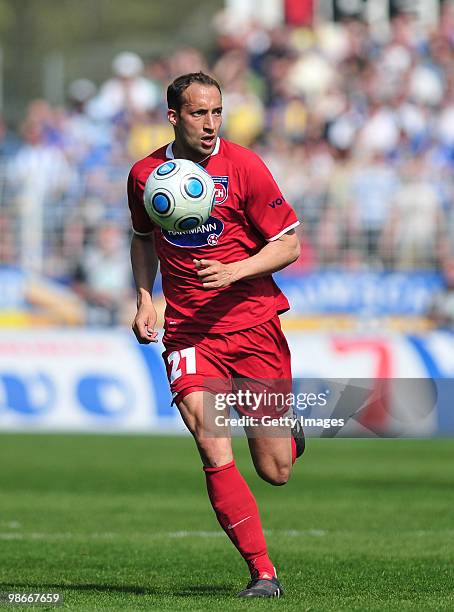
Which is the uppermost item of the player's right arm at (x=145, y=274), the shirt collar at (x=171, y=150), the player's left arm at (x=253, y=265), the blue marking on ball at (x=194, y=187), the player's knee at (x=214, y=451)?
the shirt collar at (x=171, y=150)

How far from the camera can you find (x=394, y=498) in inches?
475

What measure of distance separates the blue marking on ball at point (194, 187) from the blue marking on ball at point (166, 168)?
15 cm

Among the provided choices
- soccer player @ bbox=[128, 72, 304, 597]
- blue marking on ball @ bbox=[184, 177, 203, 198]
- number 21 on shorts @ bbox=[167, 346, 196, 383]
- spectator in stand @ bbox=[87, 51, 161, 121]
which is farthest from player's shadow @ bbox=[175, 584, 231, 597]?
spectator in stand @ bbox=[87, 51, 161, 121]

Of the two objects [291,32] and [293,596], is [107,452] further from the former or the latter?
[291,32]

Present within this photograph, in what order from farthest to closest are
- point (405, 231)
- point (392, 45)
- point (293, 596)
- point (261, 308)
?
point (392, 45) < point (405, 231) < point (261, 308) < point (293, 596)

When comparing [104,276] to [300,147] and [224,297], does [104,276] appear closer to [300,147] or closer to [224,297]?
[300,147]

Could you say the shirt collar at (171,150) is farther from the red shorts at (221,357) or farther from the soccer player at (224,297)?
the red shorts at (221,357)

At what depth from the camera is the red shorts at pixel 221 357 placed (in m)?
7.16

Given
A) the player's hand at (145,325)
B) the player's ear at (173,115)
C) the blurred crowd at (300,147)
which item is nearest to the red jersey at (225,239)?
the player's hand at (145,325)

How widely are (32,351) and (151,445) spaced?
1.96 metres

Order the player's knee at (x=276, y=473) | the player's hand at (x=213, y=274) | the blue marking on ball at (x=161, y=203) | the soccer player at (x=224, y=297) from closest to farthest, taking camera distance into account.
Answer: the player's hand at (x=213, y=274) → the blue marking on ball at (x=161, y=203) → the soccer player at (x=224, y=297) → the player's knee at (x=276, y=473)

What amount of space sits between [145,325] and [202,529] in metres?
3.33

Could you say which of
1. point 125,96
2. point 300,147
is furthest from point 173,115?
point 125,96

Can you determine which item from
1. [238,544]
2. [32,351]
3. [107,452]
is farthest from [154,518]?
[32,351]
